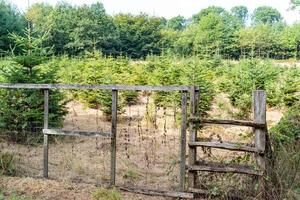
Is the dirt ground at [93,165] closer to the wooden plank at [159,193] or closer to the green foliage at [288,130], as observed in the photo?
the wooden plank at [159,193]

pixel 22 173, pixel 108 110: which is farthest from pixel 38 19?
pixel 22 173

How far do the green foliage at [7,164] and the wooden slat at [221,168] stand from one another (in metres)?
3.10

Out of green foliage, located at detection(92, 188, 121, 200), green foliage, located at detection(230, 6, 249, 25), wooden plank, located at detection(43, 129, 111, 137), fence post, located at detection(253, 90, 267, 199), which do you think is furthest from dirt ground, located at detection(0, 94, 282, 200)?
green foliage, located at detection(230, 6, 249, 25)

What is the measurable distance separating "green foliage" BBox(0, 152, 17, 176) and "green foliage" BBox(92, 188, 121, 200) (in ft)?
5.84

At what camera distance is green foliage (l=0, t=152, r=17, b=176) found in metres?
6.80

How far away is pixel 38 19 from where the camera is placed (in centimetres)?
5409

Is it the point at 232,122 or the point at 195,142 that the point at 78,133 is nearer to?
the point at 195,142

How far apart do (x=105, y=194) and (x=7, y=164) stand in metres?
2.08

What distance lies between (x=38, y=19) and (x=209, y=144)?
2056 inches

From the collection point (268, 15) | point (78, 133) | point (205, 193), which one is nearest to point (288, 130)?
point (205, 193)

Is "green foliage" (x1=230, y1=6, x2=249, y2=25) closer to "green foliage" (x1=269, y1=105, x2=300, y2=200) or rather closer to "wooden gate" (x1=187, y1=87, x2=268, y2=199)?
"green foliage" (x1=269, y1=105, x2=300, y2=200)

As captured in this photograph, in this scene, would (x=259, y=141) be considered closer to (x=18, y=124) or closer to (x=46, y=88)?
(x=46, y=88)

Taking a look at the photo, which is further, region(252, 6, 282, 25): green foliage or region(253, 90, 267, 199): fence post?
region(252, 6, 282, 25): green foliage

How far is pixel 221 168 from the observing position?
560 centimetres
